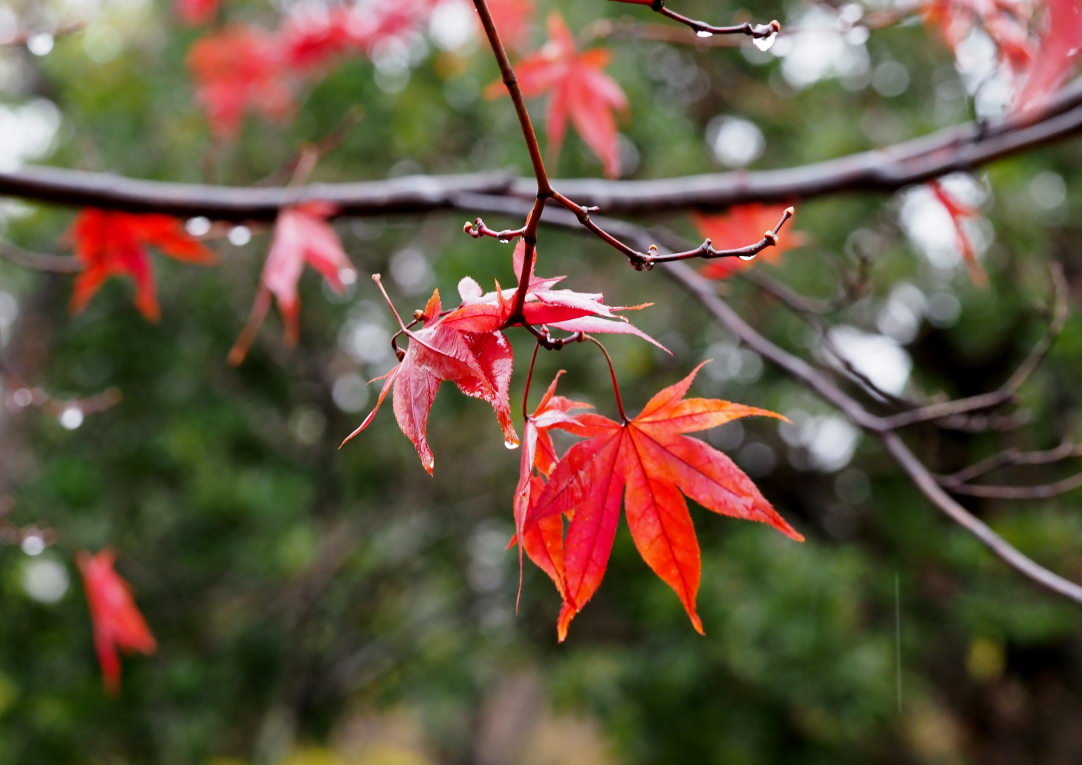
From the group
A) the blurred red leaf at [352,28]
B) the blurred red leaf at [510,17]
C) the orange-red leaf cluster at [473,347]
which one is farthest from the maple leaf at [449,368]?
the blurred red leaf at [352,28]

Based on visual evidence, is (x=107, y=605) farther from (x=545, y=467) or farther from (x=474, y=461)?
(x=474, y=461)

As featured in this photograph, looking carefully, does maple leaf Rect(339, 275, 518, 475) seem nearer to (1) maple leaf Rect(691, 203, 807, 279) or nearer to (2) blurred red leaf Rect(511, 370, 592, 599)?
(2) blurred red leaf Rect(511, 370, 592, 599)

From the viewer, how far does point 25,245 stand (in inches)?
97.0

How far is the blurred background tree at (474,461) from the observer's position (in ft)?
7.24

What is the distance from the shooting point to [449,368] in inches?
19.1

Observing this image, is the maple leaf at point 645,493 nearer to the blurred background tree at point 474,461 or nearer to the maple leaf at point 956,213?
the maple leaf at point 956,213

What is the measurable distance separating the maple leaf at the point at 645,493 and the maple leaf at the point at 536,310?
0.06 metres

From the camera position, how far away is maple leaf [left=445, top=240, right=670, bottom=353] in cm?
46

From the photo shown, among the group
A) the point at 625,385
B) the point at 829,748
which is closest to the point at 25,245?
the point at 625,385

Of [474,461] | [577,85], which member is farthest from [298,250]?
[474,461]

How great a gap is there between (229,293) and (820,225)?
1.67 metres

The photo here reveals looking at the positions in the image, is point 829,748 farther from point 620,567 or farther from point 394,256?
point 394,256

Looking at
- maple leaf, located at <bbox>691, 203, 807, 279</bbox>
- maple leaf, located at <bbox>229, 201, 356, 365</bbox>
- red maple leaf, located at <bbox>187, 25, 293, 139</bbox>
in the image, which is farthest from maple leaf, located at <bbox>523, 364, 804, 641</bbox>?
red maple leaf, located at <bbox>187, 25, 293, 139</bbox>

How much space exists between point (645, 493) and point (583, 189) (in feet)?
2.17
